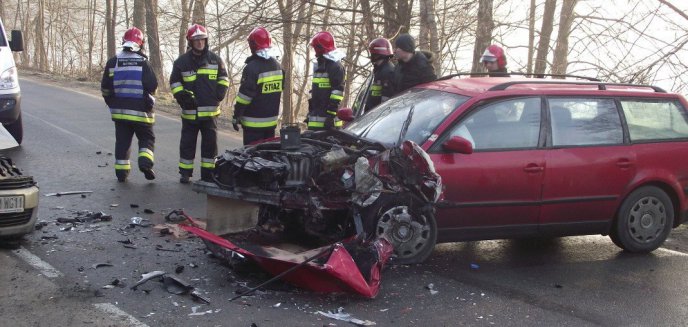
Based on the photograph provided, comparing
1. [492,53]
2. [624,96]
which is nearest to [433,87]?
[624,96]

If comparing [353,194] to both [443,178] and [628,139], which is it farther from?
[628,139]

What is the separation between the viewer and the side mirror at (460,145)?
5297 millimetres

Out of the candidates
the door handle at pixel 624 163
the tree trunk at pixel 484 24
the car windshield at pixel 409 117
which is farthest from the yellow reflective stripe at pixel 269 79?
the tree trunk at pixel 484 24

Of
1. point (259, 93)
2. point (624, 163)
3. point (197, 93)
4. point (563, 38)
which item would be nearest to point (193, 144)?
point (197, 93)

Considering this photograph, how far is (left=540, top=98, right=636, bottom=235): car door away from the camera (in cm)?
571

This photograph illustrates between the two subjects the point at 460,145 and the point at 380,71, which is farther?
the point at 380,71

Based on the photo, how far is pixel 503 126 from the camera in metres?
5.71

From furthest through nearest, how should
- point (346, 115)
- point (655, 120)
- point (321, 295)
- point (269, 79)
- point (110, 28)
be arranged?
point (110, 28), point (269, 79), point (346, 115), point (655, 120), point (321, 295)

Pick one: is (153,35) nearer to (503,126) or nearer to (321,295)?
(503,126)

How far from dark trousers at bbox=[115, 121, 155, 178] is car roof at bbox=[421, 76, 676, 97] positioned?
3.65 metres

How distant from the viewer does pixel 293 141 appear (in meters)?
5.53

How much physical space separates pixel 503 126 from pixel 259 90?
322cm

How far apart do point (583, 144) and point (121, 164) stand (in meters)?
5.22

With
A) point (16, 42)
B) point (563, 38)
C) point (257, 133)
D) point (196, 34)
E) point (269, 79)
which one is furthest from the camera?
point (563, 38)
